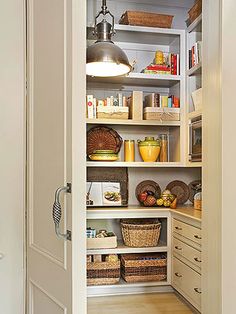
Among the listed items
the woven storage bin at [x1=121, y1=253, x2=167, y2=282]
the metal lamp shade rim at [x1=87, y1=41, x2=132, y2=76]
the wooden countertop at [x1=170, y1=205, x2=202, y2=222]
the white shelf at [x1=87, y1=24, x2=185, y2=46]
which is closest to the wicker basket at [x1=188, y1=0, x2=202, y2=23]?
the white shelf at [x1=87, y1=24, x2=185, y2=46]

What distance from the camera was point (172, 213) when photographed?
3.44 m

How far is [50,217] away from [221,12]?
4.36 feet

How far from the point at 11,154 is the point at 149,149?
6.70 feet

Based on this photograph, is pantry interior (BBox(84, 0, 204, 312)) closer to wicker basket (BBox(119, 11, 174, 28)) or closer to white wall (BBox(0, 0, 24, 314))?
wicker basket (BBox(119, 11, 174, 28))

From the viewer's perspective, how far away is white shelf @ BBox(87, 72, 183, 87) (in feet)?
11.5

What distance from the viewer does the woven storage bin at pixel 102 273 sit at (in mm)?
3342

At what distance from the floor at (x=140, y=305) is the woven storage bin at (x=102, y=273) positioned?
5.9 inches

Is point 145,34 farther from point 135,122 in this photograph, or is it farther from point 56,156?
point 56,156

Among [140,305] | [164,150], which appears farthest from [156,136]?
Answer: [140,305]

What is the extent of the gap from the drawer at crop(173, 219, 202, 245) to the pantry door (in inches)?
62.2

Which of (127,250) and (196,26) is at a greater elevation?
(196,26)

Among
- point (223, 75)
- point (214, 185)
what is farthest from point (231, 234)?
point (223, 75)

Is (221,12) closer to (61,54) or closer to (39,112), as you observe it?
(61,54)

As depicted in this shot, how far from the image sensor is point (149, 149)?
3600mm
